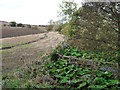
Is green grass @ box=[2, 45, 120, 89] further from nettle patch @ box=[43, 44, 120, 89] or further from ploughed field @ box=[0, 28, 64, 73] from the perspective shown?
ploughed field @ box=[0, 28, 64, 73]

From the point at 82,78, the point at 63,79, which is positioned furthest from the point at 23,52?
the point at 82,78

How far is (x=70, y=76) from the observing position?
4.45 meters

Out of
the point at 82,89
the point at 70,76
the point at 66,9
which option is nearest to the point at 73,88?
the point at 82,89

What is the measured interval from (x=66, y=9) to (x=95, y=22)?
21.8ft

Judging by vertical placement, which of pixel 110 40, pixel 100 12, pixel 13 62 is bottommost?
pixel 13 62

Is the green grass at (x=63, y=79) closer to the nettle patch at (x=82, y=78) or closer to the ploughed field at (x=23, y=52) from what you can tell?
the nettle patch at (x=82, y=78)

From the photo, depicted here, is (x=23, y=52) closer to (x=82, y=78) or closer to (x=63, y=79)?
(x=63, y=79)

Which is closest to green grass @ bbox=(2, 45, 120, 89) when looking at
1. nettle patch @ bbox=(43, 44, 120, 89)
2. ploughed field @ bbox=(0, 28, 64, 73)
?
nettle patch @ bbox=(43, 44, 120, 89)

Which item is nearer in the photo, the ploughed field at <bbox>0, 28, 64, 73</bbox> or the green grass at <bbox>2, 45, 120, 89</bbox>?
the green grass at <bbox>2, 45, 120, 89</bbox>

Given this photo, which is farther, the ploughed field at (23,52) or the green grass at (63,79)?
the ploughed field at (23,52)

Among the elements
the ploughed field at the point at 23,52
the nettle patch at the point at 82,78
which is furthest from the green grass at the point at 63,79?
the ploughed field at the point at 23,52

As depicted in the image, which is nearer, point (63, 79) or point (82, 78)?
point (82, 78)

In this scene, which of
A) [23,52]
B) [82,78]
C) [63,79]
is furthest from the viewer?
[23,52]

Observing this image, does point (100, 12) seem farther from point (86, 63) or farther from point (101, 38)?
point (86, 63)
